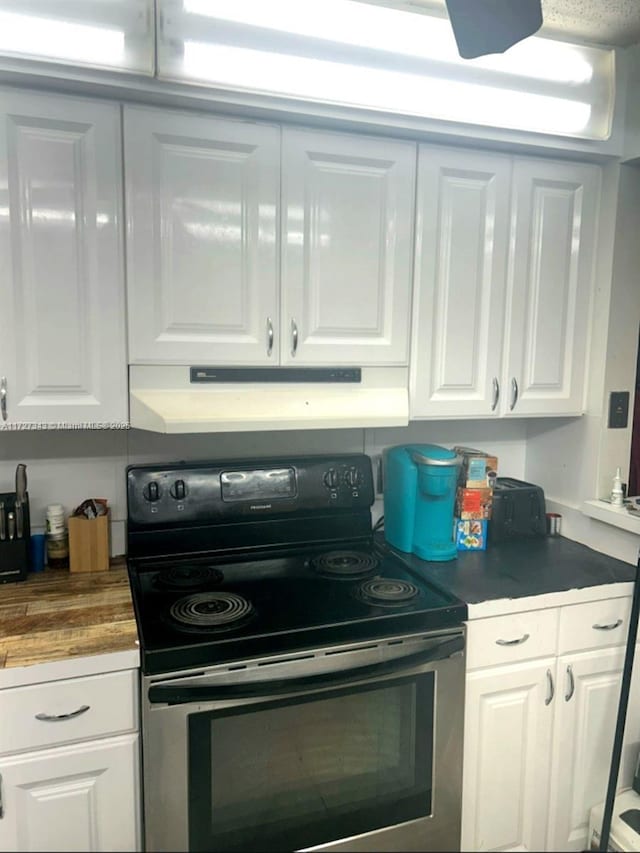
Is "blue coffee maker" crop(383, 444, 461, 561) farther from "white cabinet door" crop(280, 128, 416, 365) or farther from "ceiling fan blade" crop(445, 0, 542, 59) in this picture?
"ceiling fan blade" crop(445, 0, 542, 59)

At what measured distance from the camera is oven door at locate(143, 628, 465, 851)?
136cm

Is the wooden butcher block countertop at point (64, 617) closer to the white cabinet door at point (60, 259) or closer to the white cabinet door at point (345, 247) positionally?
the white cabinet door at point (60, 259)

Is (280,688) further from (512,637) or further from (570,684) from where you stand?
(570,684)

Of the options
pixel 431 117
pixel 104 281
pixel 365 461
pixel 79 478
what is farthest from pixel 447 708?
pixel 431 117

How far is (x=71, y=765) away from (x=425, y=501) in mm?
1102

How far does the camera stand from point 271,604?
5.17 ft

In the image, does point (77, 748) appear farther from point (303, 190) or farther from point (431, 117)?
point (431, 117)

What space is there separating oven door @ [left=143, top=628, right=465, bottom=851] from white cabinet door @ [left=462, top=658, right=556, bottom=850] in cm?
7

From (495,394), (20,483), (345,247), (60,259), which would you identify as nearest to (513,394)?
(495,394)

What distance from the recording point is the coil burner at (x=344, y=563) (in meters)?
1.76

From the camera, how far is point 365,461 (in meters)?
2.01

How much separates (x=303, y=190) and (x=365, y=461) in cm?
81

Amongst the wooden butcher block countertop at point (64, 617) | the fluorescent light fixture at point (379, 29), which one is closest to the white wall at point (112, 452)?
the wooden butcher block countertop at point (64, 617)

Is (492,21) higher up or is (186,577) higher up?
(492,21)
